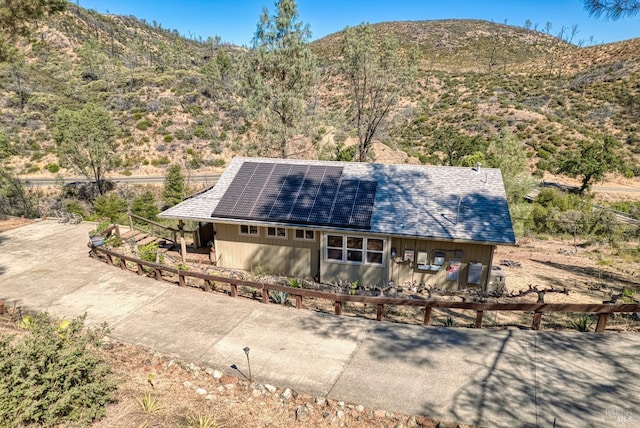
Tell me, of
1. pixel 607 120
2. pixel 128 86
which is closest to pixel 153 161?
pixel 128 86

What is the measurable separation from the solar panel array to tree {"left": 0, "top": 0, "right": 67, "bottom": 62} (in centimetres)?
888

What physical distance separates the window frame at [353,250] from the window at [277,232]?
189 cm

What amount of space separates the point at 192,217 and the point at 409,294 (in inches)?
351

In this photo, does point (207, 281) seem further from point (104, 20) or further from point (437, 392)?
point (104, 20)

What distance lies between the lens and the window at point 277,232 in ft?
48.7

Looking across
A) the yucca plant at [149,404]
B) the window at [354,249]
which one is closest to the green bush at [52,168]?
the window at [354,249]

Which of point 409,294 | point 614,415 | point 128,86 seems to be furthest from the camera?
point 128,86

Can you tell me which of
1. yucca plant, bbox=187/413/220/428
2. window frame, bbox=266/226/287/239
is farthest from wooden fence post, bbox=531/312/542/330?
window frame, bbox=266/226/287/239

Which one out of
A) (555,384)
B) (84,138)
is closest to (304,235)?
(555,384)

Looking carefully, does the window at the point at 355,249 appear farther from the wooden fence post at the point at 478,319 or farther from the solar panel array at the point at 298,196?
the wooden fence post at the point at 478,319

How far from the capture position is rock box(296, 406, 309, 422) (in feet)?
21.5

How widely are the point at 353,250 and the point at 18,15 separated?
560 inches

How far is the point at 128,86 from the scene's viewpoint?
186 ft

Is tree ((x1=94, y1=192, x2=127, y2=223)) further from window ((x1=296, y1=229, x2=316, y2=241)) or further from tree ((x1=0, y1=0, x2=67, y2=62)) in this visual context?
window ((x1=296, y1=229, x2=316, y2=241))
